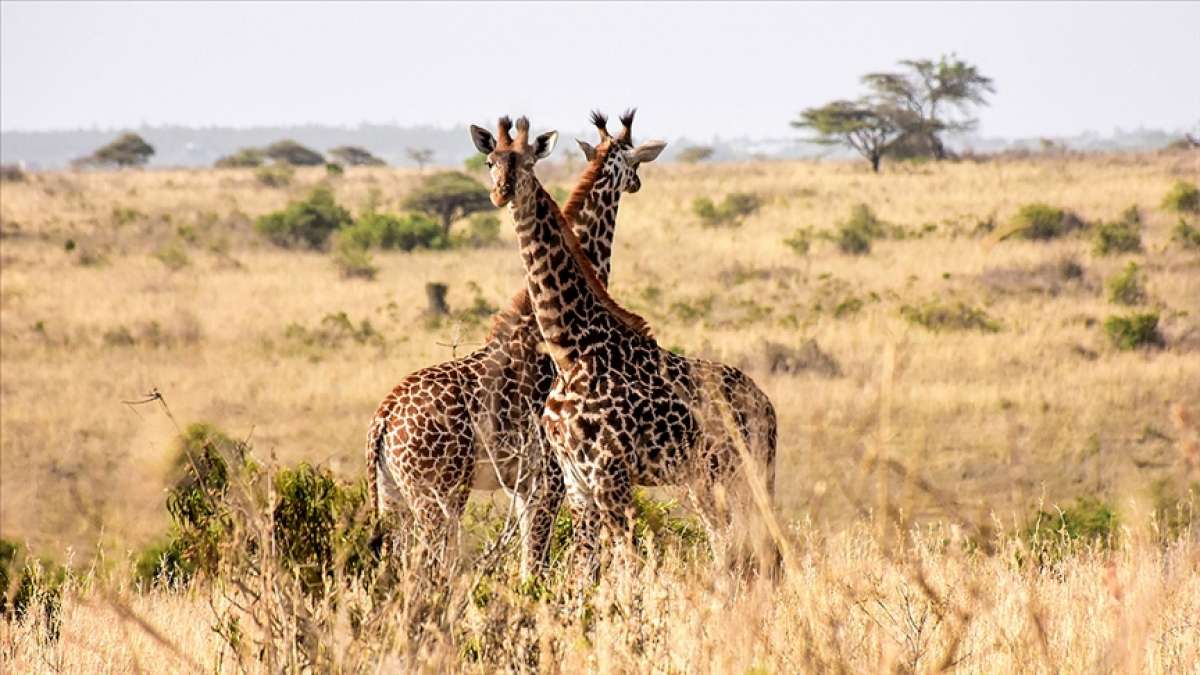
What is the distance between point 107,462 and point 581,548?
40.6 ft

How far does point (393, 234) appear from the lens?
122ft

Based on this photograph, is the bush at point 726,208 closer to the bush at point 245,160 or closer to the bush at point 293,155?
the bush at point 245,160

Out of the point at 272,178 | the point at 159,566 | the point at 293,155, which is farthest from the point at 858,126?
the point at 159,566

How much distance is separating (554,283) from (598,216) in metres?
0.79

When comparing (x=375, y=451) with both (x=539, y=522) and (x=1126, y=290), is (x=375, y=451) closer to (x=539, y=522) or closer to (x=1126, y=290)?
(x=539, y=522)

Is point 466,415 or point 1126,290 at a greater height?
point 466,415

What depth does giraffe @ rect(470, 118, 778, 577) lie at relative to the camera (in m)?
6.75

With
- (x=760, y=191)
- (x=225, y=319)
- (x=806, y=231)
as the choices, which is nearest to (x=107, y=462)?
(x=225, y=319)

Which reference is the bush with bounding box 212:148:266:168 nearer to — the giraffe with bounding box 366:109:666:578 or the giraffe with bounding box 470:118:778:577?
the giraffe with bounding box 366:109:666:578

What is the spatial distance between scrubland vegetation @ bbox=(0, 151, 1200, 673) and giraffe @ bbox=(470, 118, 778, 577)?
301 mm

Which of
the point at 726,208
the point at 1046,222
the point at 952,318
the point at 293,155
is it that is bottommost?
the point at 293,155

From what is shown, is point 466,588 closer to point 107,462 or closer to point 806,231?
point 107,462

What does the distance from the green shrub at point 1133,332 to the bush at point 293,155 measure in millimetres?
66076

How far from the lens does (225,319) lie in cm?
2728
